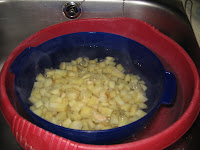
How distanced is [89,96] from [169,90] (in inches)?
10.5

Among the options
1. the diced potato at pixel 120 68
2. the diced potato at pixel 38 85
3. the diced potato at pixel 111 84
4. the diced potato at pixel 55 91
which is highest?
the diced potato at pixel 120 68

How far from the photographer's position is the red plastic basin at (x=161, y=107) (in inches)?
20.6

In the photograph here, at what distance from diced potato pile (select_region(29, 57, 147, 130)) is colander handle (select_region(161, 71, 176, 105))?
96 mm

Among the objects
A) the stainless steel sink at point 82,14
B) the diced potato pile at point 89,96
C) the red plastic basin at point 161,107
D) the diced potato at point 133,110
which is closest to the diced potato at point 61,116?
the diced potato pile at point 89,96

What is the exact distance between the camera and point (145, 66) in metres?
0.88

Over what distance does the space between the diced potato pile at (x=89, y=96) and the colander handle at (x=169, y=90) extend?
0.31ft

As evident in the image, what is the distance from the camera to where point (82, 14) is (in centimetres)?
100

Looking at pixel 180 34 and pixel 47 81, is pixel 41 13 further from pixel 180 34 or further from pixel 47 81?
pixel 180 34

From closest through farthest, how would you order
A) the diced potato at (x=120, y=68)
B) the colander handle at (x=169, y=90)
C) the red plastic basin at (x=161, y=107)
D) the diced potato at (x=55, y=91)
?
the red plastic basin at (x=161, y=107)
the colander handle at (x=169, y=90)
the diced potato at (x=55, y=91)
the diced potato at (x=120, y=68)

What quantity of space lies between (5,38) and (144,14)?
24.6 inches

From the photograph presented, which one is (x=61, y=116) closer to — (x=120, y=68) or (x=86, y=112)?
(x=86, y=112)

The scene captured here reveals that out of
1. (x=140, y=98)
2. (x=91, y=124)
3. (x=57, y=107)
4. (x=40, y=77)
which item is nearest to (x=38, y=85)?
(x=40, y=77)

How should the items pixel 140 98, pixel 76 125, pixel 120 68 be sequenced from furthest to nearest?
pixel 120 68 < pixel 140 98 < pixel 76 125

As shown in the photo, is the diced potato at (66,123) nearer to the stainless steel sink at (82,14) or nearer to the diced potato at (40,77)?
the diced potato at (40,77)
